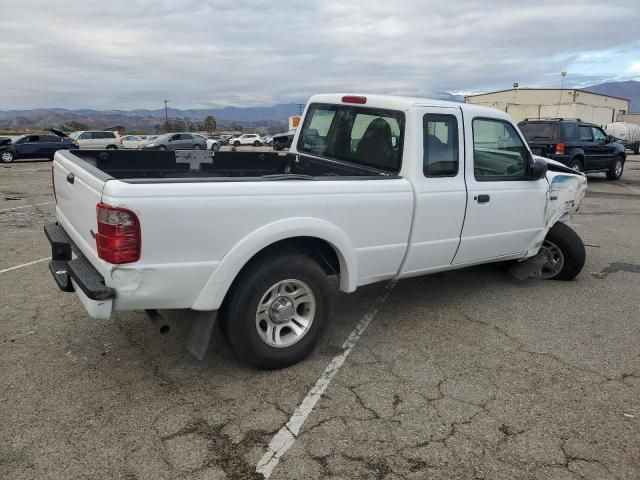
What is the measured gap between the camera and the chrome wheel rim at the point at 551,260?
565cm

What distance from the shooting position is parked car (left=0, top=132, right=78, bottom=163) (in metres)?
25.7

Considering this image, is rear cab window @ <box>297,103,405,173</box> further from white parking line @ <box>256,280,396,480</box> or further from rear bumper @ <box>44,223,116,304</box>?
rear bumper @ <box>44,223,116,304</box>

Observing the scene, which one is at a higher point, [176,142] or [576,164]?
[576,164]

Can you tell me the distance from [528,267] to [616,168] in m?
14.1

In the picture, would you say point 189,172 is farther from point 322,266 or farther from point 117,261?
point 117,261

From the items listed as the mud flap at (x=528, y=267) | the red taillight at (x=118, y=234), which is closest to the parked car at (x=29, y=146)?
the mud flap at (x=528, y=267)

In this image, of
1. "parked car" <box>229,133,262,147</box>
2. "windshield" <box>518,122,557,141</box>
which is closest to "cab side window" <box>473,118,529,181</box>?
"windshield" <box>518,122,557,141</box>

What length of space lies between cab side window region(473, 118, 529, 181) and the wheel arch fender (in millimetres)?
1701

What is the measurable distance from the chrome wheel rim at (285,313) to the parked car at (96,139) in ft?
103

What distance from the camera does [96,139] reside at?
33594mm

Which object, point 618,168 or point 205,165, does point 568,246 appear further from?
point 618,168

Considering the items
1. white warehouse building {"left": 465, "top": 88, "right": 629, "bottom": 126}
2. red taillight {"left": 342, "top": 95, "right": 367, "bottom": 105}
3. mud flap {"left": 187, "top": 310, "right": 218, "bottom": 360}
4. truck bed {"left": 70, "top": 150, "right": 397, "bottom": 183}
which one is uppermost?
white warehouse building {"left": 465, "top": 88, "right": 629, "bottom": 126}

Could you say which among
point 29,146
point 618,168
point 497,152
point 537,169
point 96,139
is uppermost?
point 497,152

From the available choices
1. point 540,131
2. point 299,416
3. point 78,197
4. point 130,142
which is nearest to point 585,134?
point 540,131
